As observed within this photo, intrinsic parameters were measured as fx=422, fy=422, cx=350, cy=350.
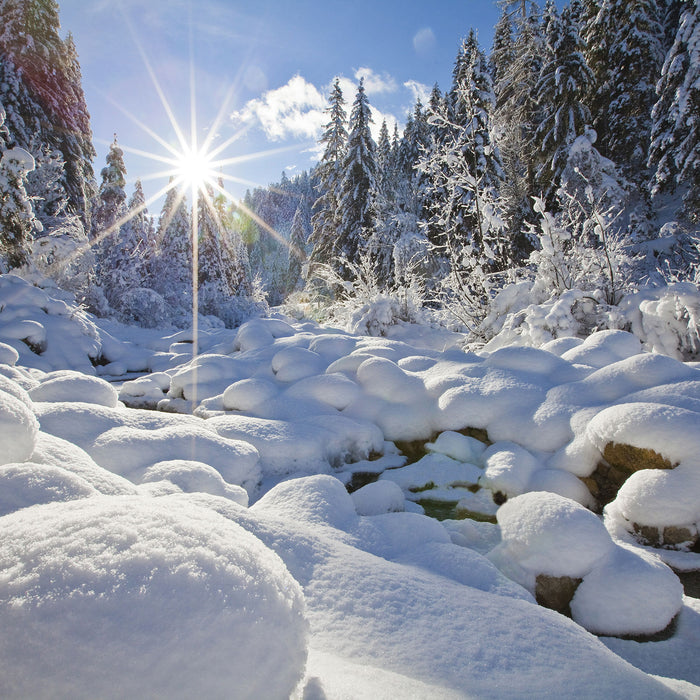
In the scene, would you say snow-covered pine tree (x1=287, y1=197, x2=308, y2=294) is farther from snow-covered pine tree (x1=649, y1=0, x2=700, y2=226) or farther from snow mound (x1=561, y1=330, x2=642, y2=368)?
Answer: snow mound (x1=561, y1=330, x2=642, y2=368)

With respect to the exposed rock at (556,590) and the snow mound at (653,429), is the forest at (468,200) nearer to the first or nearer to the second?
the snow mound at (653,429)

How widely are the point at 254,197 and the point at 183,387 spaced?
76477mm

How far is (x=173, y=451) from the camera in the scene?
108 inches

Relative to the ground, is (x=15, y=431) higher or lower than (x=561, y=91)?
lower

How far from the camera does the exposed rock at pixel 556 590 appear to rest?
1.87 metres

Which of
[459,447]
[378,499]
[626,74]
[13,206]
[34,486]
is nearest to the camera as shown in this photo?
[34,486]

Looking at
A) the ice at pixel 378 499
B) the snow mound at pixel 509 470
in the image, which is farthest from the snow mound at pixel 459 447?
the ice at pixel 378 499

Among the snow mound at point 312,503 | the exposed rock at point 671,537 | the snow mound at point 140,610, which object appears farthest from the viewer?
the exposed rock at point 671,537

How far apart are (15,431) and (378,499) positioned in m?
1.76

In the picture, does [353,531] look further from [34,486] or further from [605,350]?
[605,350]

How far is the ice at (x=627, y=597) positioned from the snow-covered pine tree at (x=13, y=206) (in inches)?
368

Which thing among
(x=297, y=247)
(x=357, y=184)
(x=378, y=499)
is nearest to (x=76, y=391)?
(x=378, y=499)

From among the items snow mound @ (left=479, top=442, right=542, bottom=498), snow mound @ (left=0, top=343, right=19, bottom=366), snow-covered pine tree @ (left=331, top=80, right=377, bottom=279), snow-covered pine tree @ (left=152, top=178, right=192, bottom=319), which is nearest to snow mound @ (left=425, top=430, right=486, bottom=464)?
snow mound @ (left=479, top=442, right=542, bottom=498)

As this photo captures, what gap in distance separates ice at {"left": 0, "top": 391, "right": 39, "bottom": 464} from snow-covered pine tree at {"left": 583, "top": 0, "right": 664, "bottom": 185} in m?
19.0
